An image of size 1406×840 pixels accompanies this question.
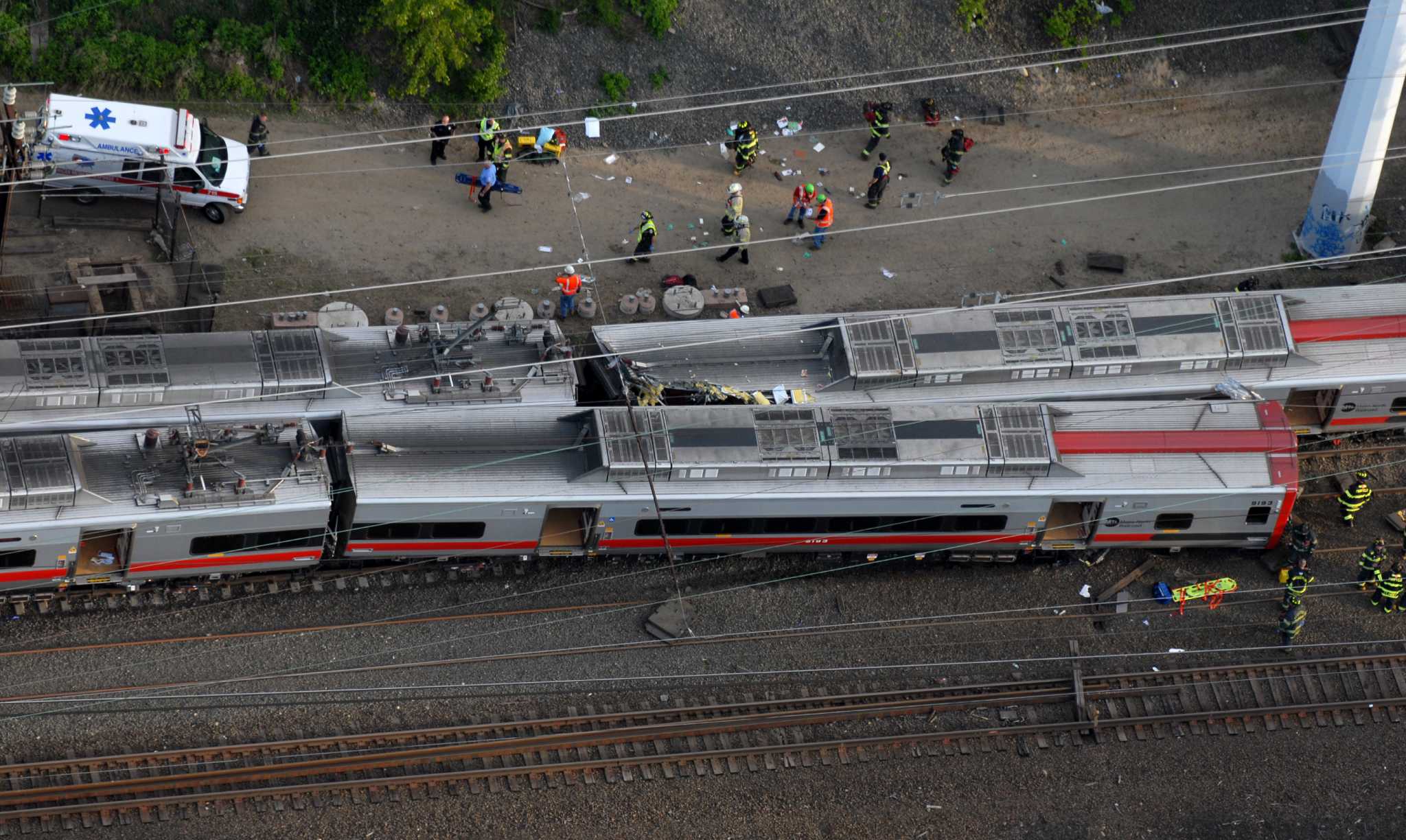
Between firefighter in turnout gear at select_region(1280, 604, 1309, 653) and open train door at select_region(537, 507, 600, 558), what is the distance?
12.6 m

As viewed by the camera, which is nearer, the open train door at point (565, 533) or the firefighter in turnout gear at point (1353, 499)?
the open train door at point (565, 533)

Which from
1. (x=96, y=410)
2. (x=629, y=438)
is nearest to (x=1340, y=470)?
(x=629, y=438)

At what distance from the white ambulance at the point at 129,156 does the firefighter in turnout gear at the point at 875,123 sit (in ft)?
45.1

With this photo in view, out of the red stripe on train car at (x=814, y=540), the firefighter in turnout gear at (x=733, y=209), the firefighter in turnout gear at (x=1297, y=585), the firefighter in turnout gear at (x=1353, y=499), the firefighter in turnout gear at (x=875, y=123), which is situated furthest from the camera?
the firefighter in turnout gear at (x=875, y=123)

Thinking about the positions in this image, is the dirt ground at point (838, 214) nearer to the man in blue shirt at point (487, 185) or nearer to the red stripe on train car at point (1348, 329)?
the man in blue shirt at point (487, 185)

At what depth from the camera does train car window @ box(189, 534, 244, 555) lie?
3186 centimetres

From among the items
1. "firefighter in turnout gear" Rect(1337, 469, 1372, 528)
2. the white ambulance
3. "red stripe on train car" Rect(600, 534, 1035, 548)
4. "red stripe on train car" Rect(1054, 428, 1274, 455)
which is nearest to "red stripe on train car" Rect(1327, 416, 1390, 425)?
"firefighter in turnout gear" Rect(1337, 469, 1372, 528)

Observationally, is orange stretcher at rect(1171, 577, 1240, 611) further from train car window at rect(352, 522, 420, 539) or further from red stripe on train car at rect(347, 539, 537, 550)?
train car window at rect(352, 522, 420, 539)

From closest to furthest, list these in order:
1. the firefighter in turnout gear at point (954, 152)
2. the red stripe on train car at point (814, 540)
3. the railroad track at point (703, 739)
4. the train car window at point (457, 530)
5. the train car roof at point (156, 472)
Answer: the railroad track at point (703, 739), the train car roof at point (156, 472), the train car window at point (457, 530), the red stripe on train car at point (814, 540), the firefighter in turnout gear at point (954, 152)

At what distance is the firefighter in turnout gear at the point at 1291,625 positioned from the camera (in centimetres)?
3431

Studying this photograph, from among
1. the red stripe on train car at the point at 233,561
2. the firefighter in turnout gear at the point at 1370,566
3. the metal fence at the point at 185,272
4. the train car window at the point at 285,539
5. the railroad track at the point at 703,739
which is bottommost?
the railroad track at the point at 703,739

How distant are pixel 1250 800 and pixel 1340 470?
8.55 m

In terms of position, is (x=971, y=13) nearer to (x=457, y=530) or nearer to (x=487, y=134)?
(x=487, y=134)

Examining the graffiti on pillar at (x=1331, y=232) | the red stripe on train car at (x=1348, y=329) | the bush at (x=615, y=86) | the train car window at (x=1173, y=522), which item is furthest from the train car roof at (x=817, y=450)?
the bush at (x=615, y=86)
